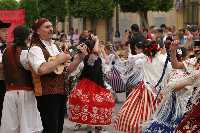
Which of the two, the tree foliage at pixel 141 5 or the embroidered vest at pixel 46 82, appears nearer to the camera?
the embroidered vest at pixel 46 82

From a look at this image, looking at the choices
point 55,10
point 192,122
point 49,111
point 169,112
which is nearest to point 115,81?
point 169,112

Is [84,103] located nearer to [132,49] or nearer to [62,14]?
[132,49]

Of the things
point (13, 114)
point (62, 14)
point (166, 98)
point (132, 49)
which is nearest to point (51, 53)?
point (13, 114)

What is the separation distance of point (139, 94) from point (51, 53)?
8.81 feet

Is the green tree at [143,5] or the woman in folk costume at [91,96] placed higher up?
the green tree at [143,5]

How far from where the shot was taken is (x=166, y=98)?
24.2ft

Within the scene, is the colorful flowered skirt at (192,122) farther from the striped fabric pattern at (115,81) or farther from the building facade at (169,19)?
the building facade at (169,19)

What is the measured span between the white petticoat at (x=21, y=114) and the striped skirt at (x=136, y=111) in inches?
88.7

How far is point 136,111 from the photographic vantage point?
30.2 ft

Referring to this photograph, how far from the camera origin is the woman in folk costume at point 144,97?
29.9 ft

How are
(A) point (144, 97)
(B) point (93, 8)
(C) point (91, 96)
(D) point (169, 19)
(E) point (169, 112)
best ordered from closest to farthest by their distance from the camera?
(E) point (169, 112), (A) point (144, 97), (C) point (91, 96), (B) point (93, 8), (D) point (169, 19)

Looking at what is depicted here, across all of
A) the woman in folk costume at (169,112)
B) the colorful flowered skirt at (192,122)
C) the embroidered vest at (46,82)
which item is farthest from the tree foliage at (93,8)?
the colorful flowered skirt at (192,122)

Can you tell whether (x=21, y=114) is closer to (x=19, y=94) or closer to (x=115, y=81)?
(x=19, y=94)

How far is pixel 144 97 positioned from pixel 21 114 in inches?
107
